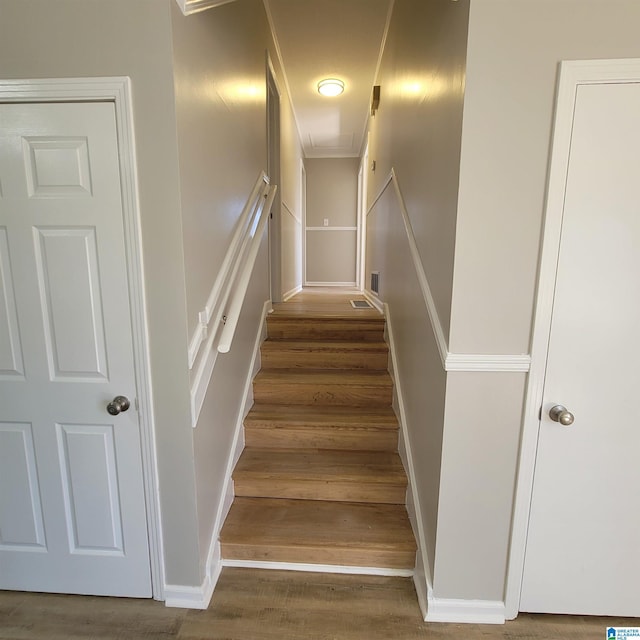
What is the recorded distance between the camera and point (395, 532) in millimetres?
1529

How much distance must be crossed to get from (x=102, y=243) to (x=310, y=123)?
4.13 meters

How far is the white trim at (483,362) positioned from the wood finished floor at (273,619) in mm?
1017

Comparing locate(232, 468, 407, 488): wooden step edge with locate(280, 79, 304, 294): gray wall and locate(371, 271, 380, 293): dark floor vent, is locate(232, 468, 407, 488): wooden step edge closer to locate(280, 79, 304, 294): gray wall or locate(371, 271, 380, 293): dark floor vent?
locate(371, 271, 380, 293): dark floor vent

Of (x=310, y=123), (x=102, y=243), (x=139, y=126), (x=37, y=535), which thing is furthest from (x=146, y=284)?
(x=310, y=123)

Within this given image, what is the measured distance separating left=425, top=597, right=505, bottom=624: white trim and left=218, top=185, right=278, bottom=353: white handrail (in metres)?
1.30

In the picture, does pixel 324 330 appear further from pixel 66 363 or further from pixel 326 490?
pixel 66 363

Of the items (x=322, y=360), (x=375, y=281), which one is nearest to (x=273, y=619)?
(x=322, y=360)

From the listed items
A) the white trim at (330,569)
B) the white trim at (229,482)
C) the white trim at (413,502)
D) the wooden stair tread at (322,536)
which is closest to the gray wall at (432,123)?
the white trim at (413,502)

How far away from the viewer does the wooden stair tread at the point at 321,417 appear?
1893 mm

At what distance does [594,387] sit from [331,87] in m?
3.58

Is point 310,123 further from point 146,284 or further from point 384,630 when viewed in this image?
point 384,630

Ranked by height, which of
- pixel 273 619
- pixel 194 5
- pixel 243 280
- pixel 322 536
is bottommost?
pixel 273 619

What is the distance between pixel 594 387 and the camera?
47.3 inches

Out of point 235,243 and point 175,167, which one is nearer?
point 175,167
